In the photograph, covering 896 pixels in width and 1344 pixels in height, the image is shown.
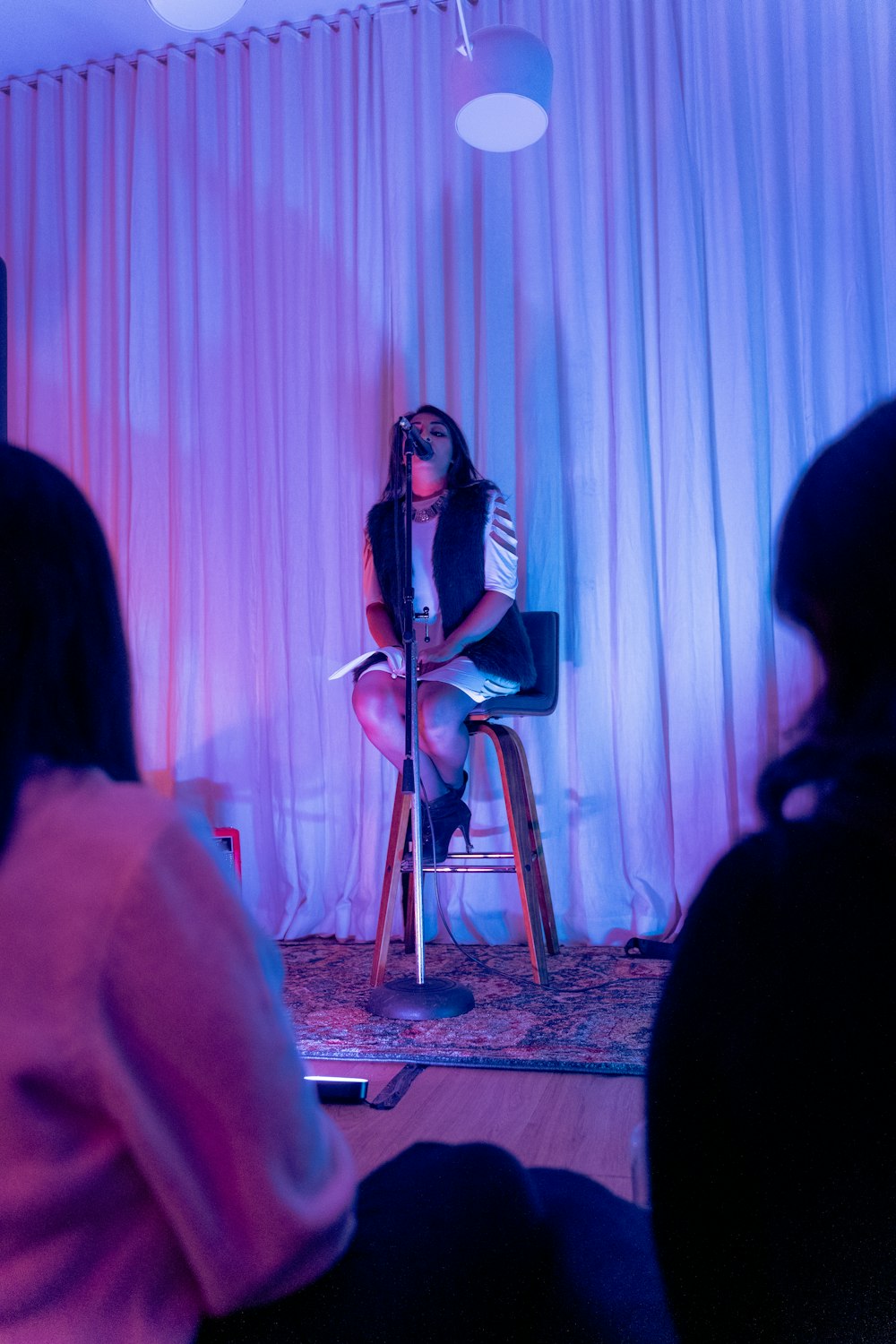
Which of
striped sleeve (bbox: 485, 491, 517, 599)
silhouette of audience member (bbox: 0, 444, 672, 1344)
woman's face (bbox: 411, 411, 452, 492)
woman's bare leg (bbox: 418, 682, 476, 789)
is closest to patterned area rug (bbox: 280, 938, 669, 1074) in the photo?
woman's bare leg (bbox: 418, 682, 476, 789)

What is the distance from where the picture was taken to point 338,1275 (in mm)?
604

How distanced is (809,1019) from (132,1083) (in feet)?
1.11

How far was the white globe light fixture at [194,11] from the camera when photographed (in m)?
2.15

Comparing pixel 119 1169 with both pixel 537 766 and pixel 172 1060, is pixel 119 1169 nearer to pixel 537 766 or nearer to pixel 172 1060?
pixel 172 1060

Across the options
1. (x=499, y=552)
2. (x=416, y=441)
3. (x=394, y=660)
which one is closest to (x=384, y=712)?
(x=394, y=660)

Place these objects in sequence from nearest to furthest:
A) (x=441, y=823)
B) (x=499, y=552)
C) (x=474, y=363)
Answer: (x=441, y=823) → (x=499, y=552) → (x=474, y=363)

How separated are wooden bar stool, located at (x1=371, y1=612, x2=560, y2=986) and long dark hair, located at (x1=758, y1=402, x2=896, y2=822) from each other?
1813 millimetres

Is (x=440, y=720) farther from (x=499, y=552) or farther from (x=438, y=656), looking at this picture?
(x=499, y=552)

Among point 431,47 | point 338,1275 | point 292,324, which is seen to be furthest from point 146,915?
point 431,47

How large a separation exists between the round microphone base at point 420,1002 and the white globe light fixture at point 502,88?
80.8 inches

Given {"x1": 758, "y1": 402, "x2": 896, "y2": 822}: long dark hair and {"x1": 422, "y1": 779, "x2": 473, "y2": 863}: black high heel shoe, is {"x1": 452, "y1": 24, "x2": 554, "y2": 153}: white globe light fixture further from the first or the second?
{"x1": 758, "y1": 402, "x2": 896, "y2": 822}: long dark hair

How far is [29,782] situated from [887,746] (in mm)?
444

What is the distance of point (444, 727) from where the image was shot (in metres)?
2.38

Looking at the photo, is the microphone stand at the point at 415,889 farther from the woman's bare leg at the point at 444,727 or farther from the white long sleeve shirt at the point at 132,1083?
the white long sleeve shirt at the point at 132,1083
